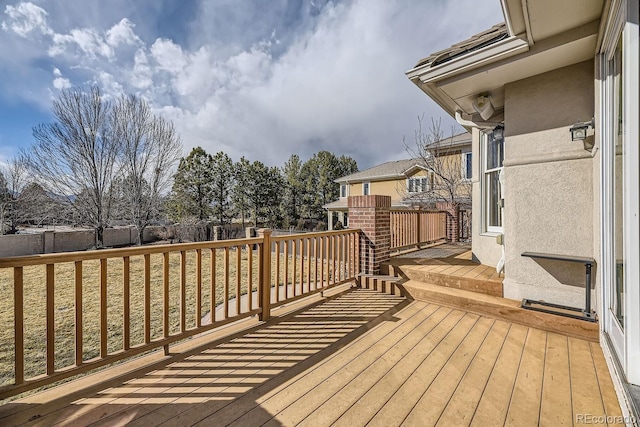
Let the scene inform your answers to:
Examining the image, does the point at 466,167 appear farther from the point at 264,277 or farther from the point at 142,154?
the point at 142,154

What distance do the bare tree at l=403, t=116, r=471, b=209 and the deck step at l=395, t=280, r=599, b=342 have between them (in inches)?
350

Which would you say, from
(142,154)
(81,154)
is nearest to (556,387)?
(142,154)

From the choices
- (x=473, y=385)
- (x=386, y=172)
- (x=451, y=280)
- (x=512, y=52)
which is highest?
(x=386, y=172)

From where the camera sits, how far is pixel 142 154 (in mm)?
14398

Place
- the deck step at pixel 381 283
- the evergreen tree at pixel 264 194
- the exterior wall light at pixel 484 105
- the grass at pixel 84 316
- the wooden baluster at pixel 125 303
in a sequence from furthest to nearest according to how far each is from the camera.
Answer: the evergreen tree at pixel 264 194 < the deck step at pixel 381 283 < the exterior wall light at pixel 484 105 < the grass at pixel 84 316 < the wooden baluster at pixel 125 303

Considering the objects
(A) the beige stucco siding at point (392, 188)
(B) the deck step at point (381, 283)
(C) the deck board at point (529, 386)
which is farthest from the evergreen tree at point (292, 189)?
(C) the deck board at point (529, 386)

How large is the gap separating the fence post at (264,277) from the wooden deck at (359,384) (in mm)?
244

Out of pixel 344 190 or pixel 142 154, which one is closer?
pixel 142 154

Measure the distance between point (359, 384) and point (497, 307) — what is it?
220cm

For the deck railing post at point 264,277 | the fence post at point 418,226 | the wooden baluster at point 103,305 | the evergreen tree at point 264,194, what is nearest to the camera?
the wooden baluster at point 103,305

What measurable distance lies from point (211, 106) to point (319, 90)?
9.32m

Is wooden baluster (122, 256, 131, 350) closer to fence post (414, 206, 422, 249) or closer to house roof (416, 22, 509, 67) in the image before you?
house roof (416, 22, 509, 67)

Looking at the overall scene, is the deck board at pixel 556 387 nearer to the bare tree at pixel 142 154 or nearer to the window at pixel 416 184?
the window at pixel 416 184

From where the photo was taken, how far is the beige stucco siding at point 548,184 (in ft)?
9.53
